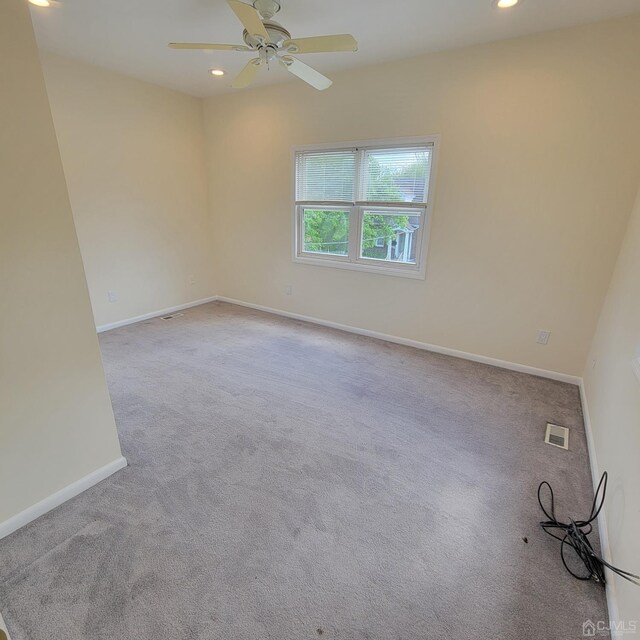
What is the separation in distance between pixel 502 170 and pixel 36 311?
10.7 ft

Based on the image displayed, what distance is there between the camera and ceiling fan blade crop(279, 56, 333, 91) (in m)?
2.15

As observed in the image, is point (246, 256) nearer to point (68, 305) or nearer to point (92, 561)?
point (68, 305)

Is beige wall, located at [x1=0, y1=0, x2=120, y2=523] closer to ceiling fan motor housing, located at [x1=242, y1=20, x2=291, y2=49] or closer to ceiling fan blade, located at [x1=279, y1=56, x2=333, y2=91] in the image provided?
ceiling fan motor housing, located at [x1=242, y1=20, x2=291, y2=49]

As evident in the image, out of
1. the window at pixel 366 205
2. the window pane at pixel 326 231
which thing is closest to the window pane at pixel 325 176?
the window at pixel 366 205

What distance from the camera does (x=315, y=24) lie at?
2387 millimetres

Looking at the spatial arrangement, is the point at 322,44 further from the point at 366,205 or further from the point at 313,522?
the point at 313,522

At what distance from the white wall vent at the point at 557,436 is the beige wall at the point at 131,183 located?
14.3 feet

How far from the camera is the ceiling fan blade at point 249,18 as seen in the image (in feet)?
5.39

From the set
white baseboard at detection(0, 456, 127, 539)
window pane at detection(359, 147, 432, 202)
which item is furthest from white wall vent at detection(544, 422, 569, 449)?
white baseboard at detection(0, 456, 127, 539)

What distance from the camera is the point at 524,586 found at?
4.32 ft

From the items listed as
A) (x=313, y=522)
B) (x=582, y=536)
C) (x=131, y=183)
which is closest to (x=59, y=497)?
(x=313, y=522)

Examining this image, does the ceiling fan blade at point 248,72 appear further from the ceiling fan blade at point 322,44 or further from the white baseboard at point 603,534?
the white baseboard at point 603,534

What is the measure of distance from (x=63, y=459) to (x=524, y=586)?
6.92 ft

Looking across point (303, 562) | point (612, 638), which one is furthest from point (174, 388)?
point (612, 638)
